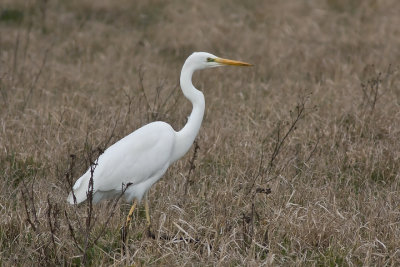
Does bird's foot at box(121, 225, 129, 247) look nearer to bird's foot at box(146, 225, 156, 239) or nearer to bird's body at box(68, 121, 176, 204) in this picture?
bird's foot at box(146, 225, 156, 239)

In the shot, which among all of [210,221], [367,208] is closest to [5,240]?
[210,221]

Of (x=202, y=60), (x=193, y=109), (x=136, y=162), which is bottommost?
(x=136, y=162)

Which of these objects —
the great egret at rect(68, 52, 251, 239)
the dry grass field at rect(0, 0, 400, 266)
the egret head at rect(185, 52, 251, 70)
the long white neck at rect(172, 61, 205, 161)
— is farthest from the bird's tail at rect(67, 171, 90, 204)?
the egret head at rect(185, 52, 251, 70)

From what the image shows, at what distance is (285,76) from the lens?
7.80 meters

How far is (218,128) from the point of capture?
5.86 meters

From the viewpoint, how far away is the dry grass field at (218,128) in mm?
3924

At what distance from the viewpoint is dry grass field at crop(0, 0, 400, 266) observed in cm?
392

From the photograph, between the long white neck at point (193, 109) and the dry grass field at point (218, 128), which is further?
the long white neck at point (193, 109)

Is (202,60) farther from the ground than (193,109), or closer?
farther from the ground

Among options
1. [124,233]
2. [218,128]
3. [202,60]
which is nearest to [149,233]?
[124,233]

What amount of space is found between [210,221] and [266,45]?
4.86m

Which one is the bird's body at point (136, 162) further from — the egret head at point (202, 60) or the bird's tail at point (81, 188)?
the egret head at point (202, 60)

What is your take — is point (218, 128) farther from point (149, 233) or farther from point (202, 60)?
point (149, 233)

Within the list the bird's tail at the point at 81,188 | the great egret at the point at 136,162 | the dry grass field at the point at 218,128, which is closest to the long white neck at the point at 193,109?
the great egret at the point at 136,162
